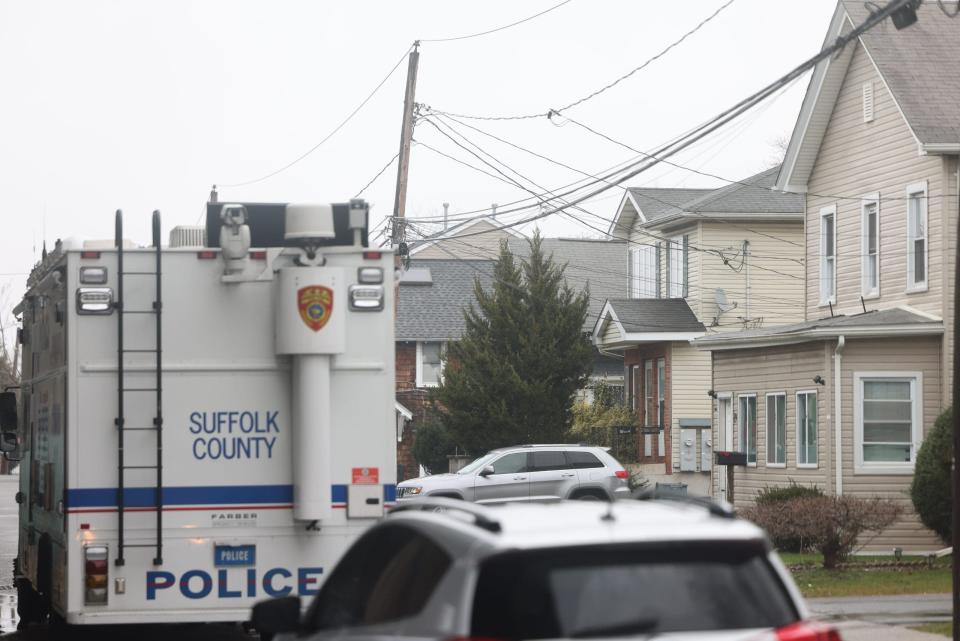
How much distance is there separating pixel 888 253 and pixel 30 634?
18.4 metres

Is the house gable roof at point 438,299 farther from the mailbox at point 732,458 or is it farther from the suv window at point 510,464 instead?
the mailbox at point 732,458

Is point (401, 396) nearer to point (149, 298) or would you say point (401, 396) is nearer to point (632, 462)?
point (632, 462)

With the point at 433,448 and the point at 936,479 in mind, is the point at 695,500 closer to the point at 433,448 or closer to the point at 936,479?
the point at 936,479

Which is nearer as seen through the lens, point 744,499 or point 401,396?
point 744,499

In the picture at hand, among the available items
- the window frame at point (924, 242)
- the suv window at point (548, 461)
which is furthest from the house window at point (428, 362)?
the window frame at point (924, 242)

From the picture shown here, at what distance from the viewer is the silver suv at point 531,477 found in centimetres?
2989

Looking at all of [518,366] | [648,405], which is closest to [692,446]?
[648,405]

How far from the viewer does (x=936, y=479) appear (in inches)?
899

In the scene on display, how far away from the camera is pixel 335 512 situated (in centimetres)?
1082

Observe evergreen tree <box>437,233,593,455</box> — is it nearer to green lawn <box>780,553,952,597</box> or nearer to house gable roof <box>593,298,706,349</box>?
house gable roof <box>593,298,706,349</box>

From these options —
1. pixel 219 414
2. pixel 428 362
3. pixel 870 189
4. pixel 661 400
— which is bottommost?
pixel 661 400

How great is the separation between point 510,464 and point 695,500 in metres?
24.6

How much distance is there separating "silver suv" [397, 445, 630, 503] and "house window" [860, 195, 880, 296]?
19.5 feet

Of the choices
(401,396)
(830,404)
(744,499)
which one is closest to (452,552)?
(830,404)
